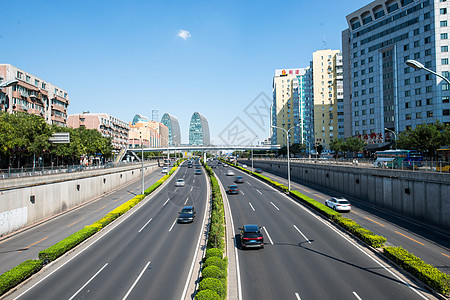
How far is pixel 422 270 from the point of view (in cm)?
1451

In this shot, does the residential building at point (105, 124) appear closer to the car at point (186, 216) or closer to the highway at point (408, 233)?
the car at point (186, 216)

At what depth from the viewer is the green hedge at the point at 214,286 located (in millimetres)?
12297

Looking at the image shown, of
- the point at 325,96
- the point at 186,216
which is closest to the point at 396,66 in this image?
the point at 325,96

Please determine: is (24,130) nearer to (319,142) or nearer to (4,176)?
(4,176)

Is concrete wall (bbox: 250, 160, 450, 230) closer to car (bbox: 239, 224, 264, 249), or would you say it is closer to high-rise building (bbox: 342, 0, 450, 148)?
car (bbox: 239, 224, 264, 249)

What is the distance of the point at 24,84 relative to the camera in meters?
65.5

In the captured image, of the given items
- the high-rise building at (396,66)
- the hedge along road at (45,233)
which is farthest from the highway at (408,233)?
the high-rise building at (396,66)

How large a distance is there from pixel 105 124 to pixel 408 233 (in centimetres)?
12584


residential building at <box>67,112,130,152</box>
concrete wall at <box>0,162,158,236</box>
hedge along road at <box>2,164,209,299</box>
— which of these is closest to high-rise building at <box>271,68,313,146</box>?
residential building at <box>67,112,130,152</box>

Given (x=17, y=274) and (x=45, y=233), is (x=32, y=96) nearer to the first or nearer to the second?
(x=45, y=233)

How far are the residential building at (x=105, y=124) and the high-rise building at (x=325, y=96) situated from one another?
8959 centimetres

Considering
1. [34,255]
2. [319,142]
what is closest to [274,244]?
[34,255]

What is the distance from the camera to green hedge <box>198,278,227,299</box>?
40.3 ft

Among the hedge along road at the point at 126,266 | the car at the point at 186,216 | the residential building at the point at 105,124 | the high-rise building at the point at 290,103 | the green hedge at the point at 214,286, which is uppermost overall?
the high-rise building at the point at 290,103
